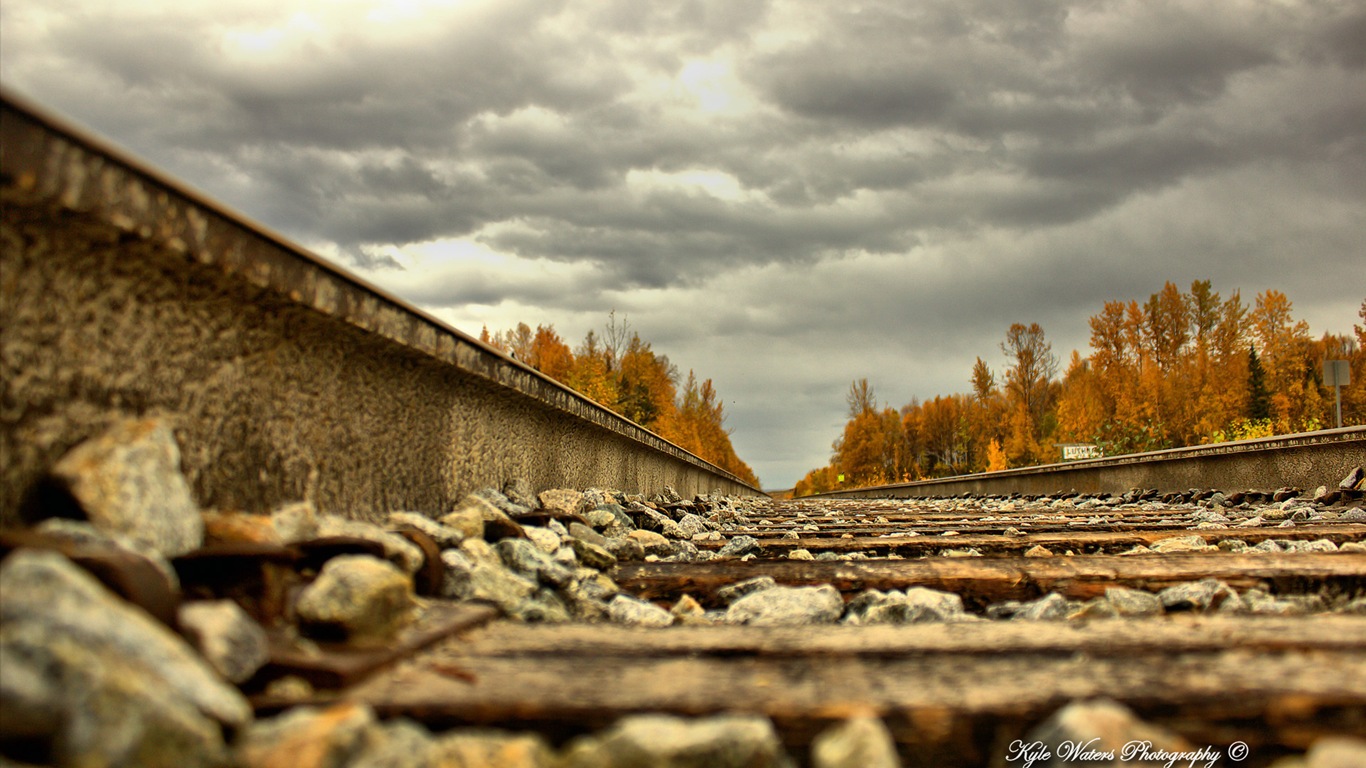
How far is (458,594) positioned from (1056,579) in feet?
4.78

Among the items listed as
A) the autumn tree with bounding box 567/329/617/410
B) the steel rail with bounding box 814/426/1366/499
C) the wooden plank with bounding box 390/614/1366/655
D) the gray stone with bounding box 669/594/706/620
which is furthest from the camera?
the autumn tree with bounding box 567/329/617/410

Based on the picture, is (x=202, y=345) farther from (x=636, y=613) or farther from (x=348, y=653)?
(x=636, y=613)

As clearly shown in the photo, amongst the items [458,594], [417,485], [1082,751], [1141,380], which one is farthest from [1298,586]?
[1141,380]

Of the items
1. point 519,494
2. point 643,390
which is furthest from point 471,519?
point 643,390

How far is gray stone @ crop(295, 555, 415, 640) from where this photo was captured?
127cm

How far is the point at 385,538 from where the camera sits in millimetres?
1761

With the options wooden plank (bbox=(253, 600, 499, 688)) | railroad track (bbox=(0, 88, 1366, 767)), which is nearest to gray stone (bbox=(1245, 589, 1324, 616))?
railroad track (bbox=(0, 88, 1366, 767))

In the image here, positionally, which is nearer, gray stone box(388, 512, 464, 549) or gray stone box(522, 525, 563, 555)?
gray stone box(388, 512, 464, 549)

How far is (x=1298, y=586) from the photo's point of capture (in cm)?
207

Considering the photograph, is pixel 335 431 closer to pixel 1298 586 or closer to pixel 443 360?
pixel 443 360

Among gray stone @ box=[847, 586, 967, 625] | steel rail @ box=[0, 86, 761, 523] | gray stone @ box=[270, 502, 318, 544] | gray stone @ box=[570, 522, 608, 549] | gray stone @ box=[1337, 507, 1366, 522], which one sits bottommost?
gray stone @ box=[847, 586, 967, 625]

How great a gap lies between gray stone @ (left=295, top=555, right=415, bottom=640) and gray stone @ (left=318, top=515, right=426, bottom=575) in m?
0.22

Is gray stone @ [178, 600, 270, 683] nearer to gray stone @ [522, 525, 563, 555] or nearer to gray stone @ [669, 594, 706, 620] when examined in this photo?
gray stone @ [669, 594, 706, 620]

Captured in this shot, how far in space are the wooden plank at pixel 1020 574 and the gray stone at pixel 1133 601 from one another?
115 millimetres
